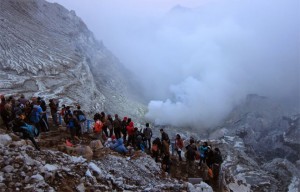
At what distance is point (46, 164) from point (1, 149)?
175cm

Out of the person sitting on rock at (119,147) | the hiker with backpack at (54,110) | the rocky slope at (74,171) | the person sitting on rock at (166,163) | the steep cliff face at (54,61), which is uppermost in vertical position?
the steep cliff face at (54,61)

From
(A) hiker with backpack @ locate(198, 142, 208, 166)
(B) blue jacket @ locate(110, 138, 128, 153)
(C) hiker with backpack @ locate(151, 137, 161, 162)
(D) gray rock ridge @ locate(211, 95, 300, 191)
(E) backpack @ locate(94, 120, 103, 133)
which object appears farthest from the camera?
(D) gray rock ridge @ locate(211, 95, 300, 191)

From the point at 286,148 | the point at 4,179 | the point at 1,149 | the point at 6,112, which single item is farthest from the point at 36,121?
the point at 286,148

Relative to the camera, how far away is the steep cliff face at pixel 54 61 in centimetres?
4709

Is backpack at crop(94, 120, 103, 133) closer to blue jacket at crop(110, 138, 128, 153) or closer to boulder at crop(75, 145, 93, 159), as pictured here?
blue jacket at crop(110, 138, 128, 153)

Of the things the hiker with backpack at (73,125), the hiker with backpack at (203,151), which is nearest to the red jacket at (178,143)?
the hiker with backpack at (203,151)

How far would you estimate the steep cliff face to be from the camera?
47.1 m

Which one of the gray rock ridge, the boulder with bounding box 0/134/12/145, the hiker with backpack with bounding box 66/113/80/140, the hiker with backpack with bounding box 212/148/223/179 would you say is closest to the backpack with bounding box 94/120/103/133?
the hiker with backpack with bounding box 66/113/80/140

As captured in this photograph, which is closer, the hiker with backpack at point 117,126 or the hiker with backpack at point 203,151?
the hiker with backpack at point 203,151

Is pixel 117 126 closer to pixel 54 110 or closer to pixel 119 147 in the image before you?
pixel 119 147

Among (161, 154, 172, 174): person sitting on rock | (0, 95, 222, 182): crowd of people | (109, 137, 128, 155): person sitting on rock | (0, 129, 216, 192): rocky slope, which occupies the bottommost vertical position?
(0, 129, 216, 192): rocky slope

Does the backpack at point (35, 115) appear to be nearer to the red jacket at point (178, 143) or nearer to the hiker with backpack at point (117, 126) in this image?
the hiker with backpack at point (117, 126)

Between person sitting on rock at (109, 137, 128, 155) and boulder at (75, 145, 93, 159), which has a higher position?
person sitting on rock at (109, 137, 128, 155)

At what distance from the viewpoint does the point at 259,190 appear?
41812 millimetres
